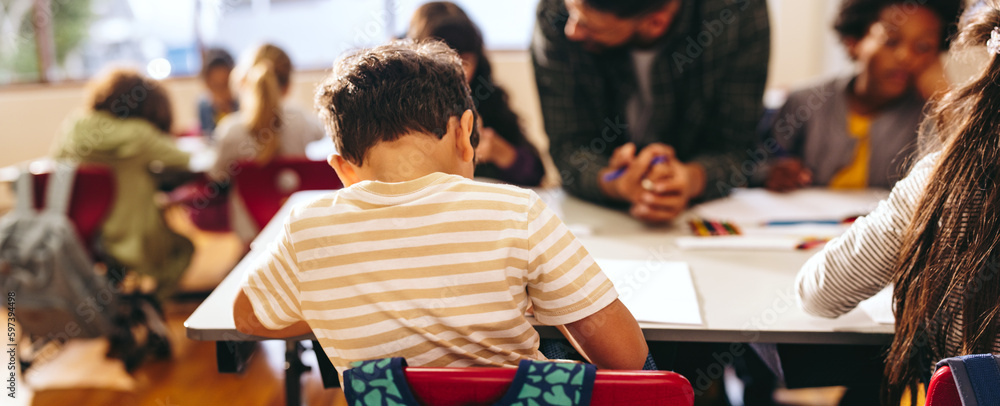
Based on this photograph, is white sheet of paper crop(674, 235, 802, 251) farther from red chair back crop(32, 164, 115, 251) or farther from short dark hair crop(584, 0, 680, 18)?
red chair back crop(32, 164, 115, 251)

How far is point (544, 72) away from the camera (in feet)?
6.07

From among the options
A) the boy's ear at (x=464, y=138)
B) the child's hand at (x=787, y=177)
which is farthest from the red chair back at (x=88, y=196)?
the child's hand at (x=787, y=177)

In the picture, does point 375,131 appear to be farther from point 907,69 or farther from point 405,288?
point 907,69

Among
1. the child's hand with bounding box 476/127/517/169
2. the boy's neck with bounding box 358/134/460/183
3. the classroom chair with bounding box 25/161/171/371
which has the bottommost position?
the classroom chair with bounding box 25/161/171/371

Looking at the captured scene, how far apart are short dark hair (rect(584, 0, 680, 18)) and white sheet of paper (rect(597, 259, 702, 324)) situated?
0.61 m

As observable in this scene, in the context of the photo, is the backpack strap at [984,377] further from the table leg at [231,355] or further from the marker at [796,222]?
the table leg at [231,355]

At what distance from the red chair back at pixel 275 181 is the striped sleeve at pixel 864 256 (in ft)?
4.99

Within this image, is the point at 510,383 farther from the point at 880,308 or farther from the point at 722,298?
the point at 880,308

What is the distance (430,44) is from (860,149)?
1.53m

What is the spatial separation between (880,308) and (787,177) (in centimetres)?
87

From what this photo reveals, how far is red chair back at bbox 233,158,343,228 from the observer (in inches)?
84.6

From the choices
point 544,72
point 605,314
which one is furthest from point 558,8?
point 605,314

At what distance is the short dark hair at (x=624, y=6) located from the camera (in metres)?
1.53

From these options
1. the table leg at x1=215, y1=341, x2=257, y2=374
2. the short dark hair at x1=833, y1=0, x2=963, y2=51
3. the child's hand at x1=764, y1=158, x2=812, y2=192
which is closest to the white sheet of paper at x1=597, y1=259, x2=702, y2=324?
the table leg at x1=215, y1=341, x2=257, y2=374
